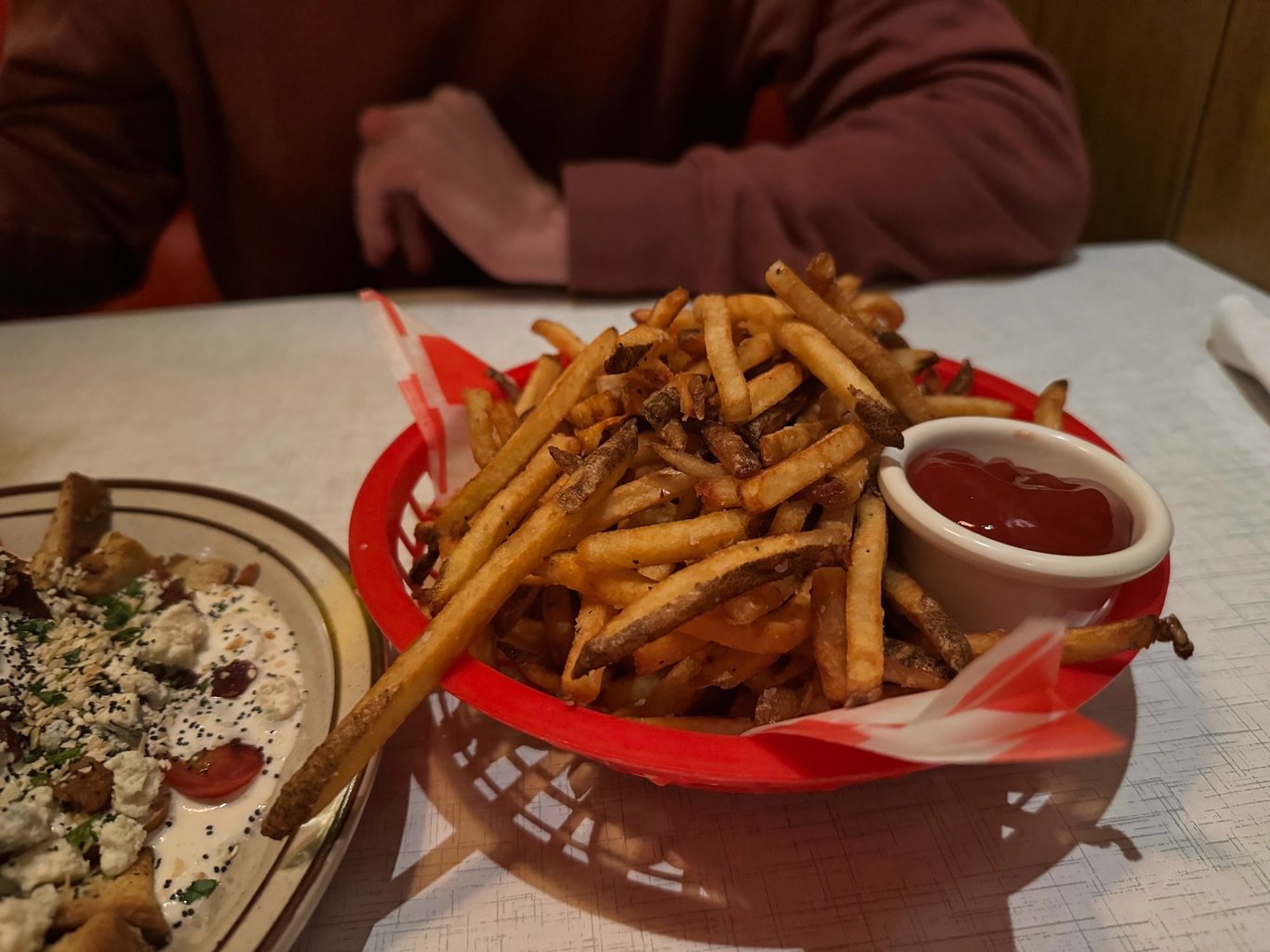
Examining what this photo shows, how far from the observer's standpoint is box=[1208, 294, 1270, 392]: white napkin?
169cm

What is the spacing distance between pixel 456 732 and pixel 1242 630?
1.13m

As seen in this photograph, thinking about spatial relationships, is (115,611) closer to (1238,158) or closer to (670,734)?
(670,734)

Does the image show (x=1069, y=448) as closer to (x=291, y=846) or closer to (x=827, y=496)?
(x=827, y=496)

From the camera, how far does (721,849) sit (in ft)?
2.98

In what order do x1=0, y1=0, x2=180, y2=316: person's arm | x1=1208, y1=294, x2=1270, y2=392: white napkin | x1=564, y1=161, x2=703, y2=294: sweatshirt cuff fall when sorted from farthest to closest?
x1=0, y1=0, x2=180, y2=316: person's arm
x1=564, y1=161, x2=703, y2=294: sweatshirt cuff
x1=1208, y1=294, x2=1270, y2=392: white napkin

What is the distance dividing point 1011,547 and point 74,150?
9.53 feet

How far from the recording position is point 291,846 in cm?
81

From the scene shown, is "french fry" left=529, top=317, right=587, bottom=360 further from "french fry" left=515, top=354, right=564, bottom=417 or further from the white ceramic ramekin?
the white ceramic ramekin

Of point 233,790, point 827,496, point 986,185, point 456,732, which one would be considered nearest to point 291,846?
point 233,790

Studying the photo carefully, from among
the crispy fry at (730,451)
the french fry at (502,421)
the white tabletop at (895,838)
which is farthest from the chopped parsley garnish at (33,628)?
the crispy fry at (730,451)

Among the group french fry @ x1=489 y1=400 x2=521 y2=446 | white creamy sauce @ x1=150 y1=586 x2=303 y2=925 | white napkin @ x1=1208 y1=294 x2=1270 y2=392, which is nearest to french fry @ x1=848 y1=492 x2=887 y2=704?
french fry @ x1=489 y1=400 x2=521 y2=446

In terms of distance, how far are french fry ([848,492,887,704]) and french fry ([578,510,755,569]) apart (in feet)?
0.46

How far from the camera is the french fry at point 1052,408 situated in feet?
3.91

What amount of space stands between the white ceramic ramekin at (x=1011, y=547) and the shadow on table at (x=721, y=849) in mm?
215
